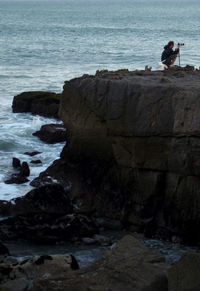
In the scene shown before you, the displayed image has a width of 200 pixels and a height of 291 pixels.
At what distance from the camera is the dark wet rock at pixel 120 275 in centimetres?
1099

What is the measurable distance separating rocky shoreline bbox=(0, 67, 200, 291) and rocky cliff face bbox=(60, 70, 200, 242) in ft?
0.08

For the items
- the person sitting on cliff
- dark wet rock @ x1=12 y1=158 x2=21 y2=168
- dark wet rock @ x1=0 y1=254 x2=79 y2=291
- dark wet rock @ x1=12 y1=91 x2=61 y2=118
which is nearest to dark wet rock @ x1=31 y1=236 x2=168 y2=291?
dark wet rock @ x1=0 y1=254 x2=79 y2=291

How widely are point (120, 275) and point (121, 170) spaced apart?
19.9ft

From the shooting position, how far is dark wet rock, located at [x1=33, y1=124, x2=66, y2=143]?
25156mm

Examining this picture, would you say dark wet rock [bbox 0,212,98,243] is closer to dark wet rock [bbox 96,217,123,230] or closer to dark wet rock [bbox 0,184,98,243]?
dark wet rock [bbox 0,184,98,243]

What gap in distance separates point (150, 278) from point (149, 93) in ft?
21.1

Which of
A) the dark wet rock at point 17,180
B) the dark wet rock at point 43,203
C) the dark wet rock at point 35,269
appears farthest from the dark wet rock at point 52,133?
the dark wet rock at point 35,269

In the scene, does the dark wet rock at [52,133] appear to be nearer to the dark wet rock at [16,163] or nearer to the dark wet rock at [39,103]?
the dark wet rock at [39,103]

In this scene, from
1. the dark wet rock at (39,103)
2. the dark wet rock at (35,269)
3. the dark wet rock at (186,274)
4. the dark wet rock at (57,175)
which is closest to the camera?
the dark wet rock at (186,274)

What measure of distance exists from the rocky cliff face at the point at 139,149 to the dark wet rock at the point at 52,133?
6.69 m

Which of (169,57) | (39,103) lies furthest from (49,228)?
(39,103)

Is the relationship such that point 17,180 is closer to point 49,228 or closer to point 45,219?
point 45,219

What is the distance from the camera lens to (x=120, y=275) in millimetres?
11320

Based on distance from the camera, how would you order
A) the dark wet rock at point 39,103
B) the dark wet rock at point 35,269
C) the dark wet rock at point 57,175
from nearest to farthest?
the dark wet rock at point 35,269 < the dark wet rock at point 57,175 < the dark wet rock at point 39,103
